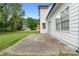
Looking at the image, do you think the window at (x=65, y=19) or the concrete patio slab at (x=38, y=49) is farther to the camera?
the window at (x=65, y=19)

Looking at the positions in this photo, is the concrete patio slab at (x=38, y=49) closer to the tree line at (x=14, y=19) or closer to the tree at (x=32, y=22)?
the tree line at (x=14, y=19)

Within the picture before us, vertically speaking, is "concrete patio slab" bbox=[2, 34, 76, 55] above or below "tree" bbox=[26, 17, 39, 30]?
below

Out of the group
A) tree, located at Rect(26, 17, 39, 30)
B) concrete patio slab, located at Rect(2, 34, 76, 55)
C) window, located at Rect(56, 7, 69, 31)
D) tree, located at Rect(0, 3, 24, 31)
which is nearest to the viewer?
concrete patio slab, located at Rect(2, 34, 76, 55)

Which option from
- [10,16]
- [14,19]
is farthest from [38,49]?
[14,19]

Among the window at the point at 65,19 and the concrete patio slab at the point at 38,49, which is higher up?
the window at the point at 65,19

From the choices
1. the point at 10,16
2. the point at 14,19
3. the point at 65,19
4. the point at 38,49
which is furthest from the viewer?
the point at 14,19

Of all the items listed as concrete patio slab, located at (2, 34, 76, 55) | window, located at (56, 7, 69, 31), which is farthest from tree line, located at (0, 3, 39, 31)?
concrete patio slab, located at (2, 34, 76, 55)

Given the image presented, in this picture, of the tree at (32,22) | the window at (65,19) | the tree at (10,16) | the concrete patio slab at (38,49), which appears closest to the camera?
the concrete patio slab at (38,49)

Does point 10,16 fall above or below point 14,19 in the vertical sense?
above

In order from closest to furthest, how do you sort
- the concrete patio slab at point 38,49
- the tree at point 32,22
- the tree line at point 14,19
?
1. the concrete patio slab at point 38,49
2. the tree line at point 14,19
3. the tree at point 32,22

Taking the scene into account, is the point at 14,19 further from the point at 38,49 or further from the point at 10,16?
the point at 38,49

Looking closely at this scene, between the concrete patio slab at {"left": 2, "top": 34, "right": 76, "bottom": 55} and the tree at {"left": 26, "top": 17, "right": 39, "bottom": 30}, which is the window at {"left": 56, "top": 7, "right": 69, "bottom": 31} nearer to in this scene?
the concrete patio slab at {"left": 2, "top": 34, "right": 76, "bottom": 55}

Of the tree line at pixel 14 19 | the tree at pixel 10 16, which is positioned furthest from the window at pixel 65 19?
the tree line at pixel 14 19

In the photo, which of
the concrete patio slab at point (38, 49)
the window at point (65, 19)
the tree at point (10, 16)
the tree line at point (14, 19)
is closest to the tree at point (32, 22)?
the tree line at point (14, 19)
